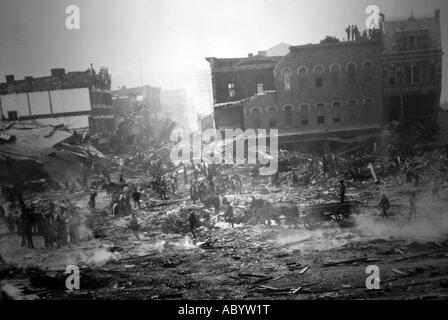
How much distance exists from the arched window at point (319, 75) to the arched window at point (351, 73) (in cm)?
109

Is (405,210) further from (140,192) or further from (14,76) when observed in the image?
(14,76)

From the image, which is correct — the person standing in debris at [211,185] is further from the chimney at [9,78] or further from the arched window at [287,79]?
the chimney at [9,78]

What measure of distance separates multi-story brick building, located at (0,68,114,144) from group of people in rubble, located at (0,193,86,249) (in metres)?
5.08

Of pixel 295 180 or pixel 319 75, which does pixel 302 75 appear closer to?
pixel 319 75

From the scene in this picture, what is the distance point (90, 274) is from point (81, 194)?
4.13 m

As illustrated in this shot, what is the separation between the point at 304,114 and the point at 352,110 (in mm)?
2070

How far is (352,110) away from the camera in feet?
43.0

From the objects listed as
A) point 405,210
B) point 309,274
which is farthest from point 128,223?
point 405,210

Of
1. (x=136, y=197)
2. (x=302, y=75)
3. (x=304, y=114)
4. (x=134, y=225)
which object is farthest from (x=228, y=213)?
(x=302, y=75)

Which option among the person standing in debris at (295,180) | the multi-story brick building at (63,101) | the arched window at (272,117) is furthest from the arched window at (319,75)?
the multi-story brick building at (63,101)

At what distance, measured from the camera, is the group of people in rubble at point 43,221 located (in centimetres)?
1099

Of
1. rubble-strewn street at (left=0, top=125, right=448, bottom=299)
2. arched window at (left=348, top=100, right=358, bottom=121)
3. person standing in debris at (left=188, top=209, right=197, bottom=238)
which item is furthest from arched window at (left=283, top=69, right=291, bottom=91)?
person standing in debris at (left=188, top=209, right=197, bottom=238)

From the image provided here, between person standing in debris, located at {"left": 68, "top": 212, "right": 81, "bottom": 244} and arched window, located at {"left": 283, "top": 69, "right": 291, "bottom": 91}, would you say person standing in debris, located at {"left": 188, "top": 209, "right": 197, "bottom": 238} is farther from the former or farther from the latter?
arched window, located at {"left": 283, "top": 69, "right": 291, "bottom": 91}

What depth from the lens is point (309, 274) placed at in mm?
8922
